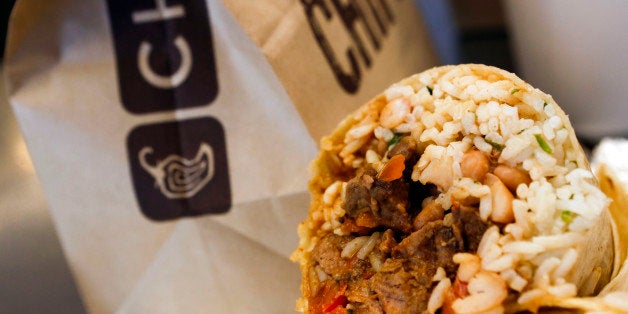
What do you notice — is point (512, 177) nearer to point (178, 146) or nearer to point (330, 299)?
point (330, 299)

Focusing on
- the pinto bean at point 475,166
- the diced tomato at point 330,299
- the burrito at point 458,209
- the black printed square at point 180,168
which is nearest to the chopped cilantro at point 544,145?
the burrito at point 458,209

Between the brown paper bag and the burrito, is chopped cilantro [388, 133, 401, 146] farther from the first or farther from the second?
the brown paper bag

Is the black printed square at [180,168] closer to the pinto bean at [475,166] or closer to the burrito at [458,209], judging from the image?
the burrito at [458,209]

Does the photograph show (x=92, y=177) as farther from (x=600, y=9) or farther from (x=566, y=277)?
(x=600, y=9)

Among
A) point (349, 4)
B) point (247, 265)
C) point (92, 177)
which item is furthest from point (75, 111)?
point (349, 4)

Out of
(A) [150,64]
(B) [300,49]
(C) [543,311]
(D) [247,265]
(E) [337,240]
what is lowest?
(D) [247,265]

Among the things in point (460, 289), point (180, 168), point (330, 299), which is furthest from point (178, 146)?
point (460, 289)

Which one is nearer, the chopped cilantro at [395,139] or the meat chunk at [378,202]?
the meat chunk at [378,202]
